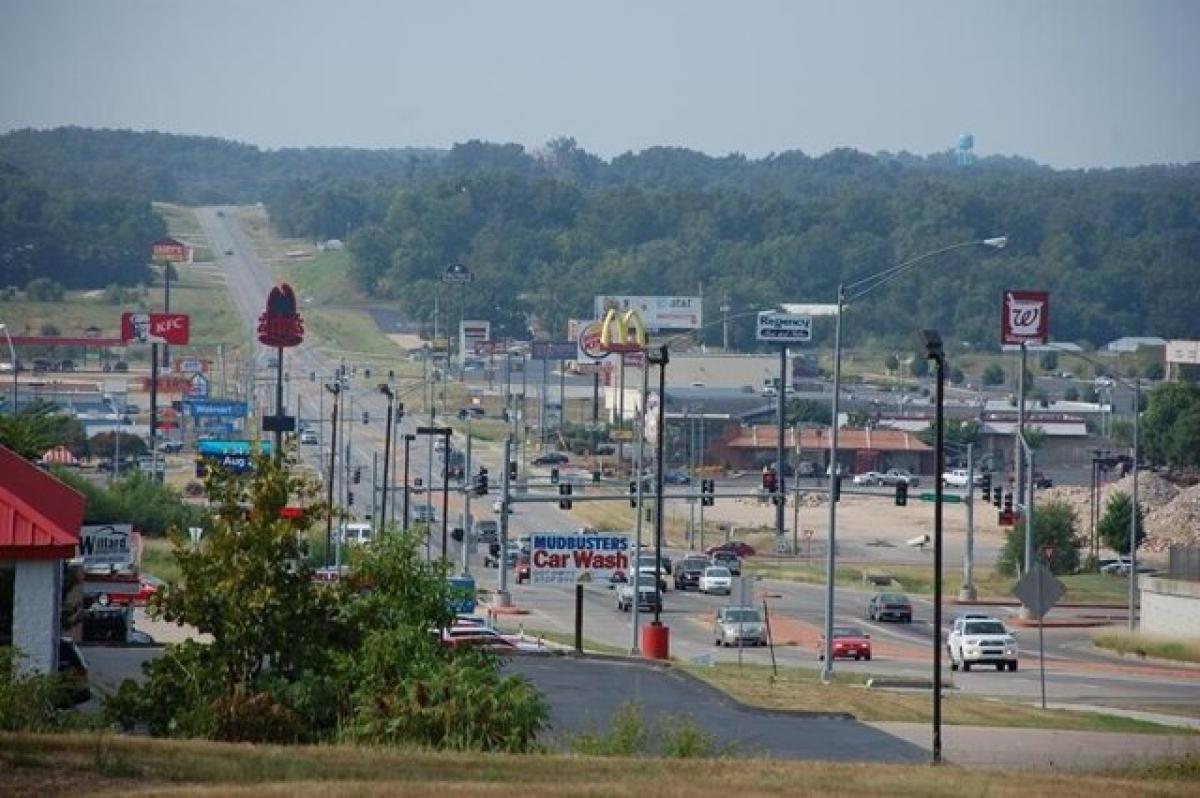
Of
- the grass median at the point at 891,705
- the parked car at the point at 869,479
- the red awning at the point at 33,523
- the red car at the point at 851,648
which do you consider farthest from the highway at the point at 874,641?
the parked car at the point at 869,479

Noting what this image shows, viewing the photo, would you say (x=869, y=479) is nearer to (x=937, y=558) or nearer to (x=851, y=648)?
(x=851, y=648)

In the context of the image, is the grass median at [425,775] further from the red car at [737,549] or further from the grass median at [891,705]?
the red car at [737,549]

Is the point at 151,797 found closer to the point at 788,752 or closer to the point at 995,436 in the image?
the point at 788,752

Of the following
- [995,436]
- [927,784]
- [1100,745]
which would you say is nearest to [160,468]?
[995,436]

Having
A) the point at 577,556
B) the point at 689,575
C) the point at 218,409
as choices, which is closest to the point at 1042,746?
the point at 577,556

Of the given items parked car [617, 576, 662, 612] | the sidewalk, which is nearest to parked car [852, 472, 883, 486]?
parked car [617, 576, 662, 612]

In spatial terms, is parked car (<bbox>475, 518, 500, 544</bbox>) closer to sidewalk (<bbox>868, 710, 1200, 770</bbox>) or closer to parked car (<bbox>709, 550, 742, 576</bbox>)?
parked car (<bbox>709, 550, 742, 576</bbox>)

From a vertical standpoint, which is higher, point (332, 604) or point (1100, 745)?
point (332, 604)
